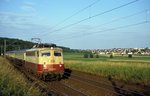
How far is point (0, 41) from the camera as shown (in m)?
138

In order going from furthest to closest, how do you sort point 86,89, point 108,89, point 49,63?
point 49,63 → point 86,89 → point 108,89

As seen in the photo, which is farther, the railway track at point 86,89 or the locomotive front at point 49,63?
the locomotive front at point 49,63

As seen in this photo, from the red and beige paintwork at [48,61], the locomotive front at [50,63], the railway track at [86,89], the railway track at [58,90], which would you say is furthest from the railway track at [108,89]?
the red and beige paintwork at [48,61]

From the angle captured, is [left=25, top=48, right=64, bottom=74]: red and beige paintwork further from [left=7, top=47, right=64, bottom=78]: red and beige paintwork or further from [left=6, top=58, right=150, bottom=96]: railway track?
[left=6, top=58, right=150, bottom=96]: railway track

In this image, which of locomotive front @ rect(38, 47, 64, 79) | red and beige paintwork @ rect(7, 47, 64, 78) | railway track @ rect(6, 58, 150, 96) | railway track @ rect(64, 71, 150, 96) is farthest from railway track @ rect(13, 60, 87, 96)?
red and beige paintwork @ rect(7, 47, 64, 78)

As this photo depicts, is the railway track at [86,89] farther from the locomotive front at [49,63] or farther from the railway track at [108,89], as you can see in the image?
the locomotive front at [49,63]

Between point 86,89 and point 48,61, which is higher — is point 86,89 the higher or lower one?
the lower one

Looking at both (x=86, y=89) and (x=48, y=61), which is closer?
(x=86, y=89)

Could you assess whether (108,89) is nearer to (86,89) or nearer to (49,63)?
(86,89)

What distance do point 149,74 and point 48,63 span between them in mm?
8457

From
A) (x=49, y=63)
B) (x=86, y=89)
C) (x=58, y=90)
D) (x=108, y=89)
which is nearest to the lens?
(x=58, y=90)

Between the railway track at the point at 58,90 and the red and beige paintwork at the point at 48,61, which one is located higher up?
the red and beige paintwork at the point at 48,61

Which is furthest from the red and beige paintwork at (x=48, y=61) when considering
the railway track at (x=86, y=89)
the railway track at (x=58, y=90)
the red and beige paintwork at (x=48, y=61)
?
the railway track at (x=58, y=90)

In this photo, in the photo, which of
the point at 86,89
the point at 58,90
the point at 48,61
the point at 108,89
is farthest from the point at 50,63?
the point at 108,89
